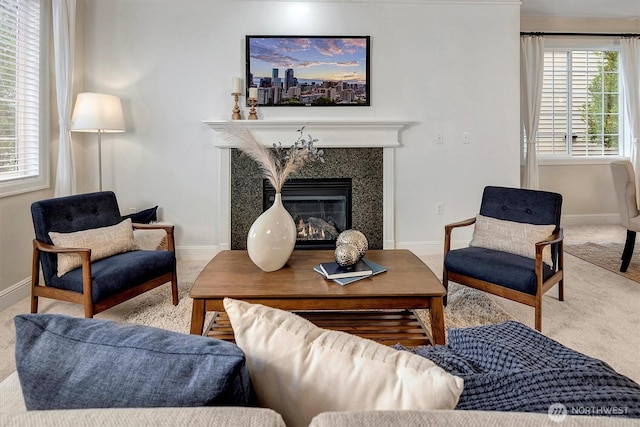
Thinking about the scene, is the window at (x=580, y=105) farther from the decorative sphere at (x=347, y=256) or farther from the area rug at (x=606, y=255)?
the decorative sphere at (x=347, y=256)

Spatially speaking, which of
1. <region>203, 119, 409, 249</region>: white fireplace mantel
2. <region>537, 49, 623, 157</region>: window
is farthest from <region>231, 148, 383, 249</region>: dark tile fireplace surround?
<region>537, 49, 623, 157</region>: window

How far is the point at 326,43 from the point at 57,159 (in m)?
2.62

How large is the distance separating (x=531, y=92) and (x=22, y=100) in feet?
17.1

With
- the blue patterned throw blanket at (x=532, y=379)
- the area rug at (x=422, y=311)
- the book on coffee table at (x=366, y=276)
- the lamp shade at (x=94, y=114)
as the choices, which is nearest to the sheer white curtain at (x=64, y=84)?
the lamp shade at (x=94, y=114)

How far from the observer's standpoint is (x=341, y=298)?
189 cm

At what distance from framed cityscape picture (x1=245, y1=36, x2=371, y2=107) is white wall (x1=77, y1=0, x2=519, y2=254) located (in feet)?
0.29

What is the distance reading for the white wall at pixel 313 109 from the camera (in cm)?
395

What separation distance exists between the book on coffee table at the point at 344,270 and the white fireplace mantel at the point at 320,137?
6.54 feet

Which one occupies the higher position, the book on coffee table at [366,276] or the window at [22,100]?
the window at [22,100]

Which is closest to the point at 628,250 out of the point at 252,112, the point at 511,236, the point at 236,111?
the point at 511,236

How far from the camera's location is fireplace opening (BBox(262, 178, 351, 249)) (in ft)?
13.5

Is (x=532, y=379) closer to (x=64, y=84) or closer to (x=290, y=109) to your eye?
(x=290, y=109)

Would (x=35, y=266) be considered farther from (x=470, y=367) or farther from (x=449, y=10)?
(x=449, y=10)

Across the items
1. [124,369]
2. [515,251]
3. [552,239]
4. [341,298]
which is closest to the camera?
[124,369]
